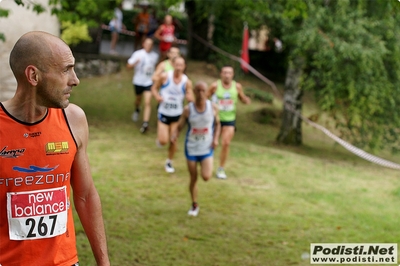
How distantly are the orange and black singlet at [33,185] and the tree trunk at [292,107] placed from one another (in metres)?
12.2

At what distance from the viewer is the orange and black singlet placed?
257cm

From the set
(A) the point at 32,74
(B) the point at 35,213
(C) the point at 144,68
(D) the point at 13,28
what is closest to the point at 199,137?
(D) the point at 13,28

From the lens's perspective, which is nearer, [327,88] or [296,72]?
[327,88]

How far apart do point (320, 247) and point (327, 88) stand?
7139 mm

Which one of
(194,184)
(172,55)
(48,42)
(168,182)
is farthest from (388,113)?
(48,42)

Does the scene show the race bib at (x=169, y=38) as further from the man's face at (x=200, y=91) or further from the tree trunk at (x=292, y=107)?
the man's face at (x=200, y=91)

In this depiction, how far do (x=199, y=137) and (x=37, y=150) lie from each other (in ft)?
17.1

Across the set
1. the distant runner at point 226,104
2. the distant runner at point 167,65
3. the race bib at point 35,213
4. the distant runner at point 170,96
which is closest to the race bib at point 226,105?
the distant runner at point 226,104

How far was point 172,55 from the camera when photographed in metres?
11.1

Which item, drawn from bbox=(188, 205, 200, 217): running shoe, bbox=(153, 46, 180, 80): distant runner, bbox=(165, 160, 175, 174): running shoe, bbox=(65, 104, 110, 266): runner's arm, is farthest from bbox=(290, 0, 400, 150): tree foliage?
bbox=(65, 104, 110, 266): runner's arm

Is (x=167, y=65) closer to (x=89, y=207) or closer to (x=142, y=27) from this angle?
(x=142, y=27)

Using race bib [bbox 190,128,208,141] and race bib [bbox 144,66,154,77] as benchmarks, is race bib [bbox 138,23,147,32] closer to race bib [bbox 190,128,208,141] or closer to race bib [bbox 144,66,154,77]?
race bib [bbox 144,66,154,77]

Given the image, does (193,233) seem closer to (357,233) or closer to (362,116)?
(357,233)

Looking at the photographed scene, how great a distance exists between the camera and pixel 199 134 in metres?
7.80
